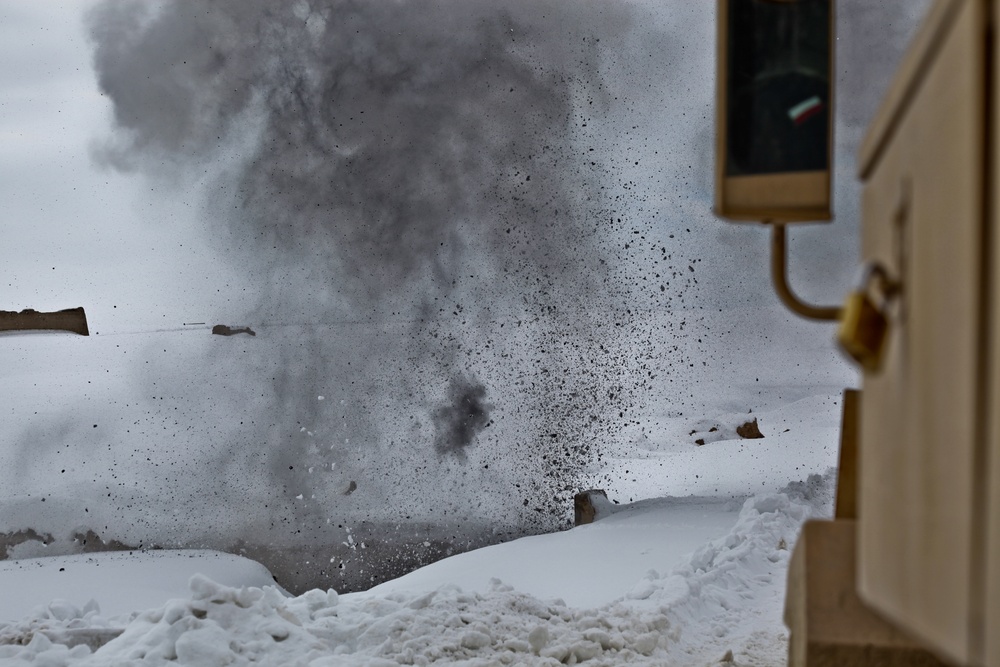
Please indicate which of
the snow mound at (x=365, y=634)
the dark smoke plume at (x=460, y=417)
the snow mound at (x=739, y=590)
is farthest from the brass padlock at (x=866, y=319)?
the dark smoke plume at (x=460, y=417)

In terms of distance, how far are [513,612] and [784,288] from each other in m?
2.12

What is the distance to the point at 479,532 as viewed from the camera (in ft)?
28.1

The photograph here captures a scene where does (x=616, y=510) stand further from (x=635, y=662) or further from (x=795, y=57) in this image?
(x=795, y=57)

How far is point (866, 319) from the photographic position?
88 centimetres

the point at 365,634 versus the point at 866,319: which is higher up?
the point at 866,319

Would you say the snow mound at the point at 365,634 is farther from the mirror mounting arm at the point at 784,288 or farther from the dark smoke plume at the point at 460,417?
the dark smoke plume at the point at 460,417

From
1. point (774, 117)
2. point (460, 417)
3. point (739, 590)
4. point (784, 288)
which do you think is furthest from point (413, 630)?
point (460, 417)

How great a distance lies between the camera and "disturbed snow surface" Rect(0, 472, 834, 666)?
3.15 meters

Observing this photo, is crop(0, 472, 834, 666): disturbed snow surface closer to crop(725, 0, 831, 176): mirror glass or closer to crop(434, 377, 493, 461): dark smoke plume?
crop(725, 0, 831, 176): mirror glass

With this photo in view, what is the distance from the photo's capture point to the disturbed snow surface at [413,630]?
3.15 m

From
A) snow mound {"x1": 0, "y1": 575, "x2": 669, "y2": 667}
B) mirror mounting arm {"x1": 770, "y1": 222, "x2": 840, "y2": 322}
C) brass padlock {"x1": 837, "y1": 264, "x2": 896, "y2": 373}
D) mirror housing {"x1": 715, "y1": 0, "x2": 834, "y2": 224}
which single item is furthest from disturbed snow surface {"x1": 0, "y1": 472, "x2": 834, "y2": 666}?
brass padlock {"x1": 837, "y1": 264, "x2": 896, "y2": 373}

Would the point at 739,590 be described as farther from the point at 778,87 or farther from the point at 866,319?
the point at 866,319

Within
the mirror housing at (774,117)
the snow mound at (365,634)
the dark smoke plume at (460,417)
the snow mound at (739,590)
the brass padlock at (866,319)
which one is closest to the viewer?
the brass padlock at (866,319)

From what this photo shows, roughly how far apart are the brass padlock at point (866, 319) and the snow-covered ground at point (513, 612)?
2511mm
